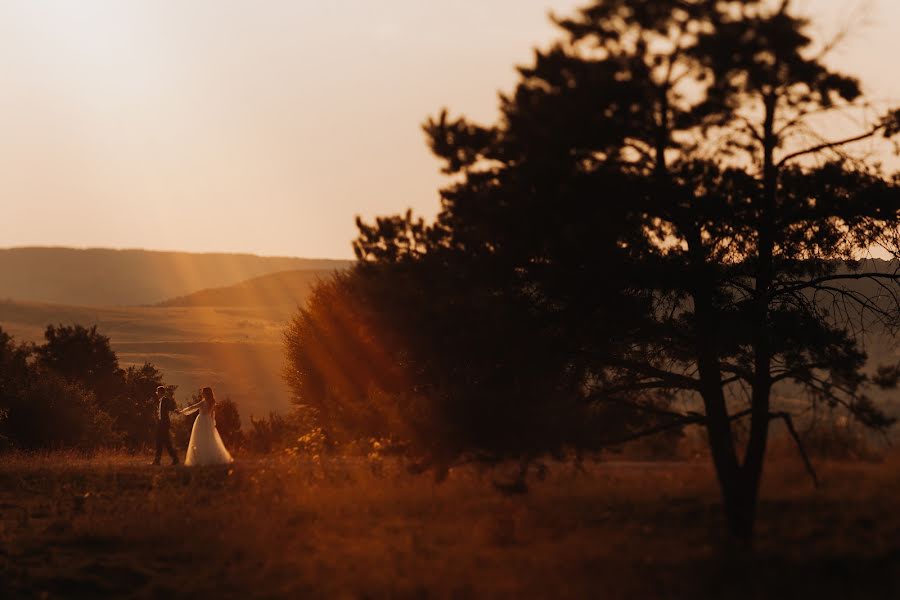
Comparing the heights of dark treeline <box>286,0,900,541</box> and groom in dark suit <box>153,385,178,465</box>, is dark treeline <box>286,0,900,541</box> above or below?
above

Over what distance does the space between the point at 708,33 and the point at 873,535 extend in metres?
6.58

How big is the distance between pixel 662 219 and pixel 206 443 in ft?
50.8

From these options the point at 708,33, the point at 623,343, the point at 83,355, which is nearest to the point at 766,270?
the point at 623,343

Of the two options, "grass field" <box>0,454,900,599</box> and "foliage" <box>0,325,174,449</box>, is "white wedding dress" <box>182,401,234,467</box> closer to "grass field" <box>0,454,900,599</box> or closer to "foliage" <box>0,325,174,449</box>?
"grass field" <box>0,454,900,599</box>

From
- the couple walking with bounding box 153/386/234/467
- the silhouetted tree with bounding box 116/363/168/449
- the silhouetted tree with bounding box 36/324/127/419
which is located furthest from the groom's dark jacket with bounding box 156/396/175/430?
the silhouetted tree with bounding box 36/324/127/419

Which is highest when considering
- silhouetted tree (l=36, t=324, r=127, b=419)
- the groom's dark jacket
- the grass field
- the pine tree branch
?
the pine tree branch

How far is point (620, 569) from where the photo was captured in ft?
45.1

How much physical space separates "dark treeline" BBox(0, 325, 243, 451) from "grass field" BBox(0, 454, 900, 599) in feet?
61.9

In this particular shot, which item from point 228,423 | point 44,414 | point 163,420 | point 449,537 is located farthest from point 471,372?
point 228,423

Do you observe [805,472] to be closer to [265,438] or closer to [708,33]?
[708,33]

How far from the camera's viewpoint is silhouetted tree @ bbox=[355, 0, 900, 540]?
1559cm

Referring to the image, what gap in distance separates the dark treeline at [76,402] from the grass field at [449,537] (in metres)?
18.9

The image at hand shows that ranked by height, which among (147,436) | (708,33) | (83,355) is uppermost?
(708,33)

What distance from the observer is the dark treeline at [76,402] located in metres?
44.6
